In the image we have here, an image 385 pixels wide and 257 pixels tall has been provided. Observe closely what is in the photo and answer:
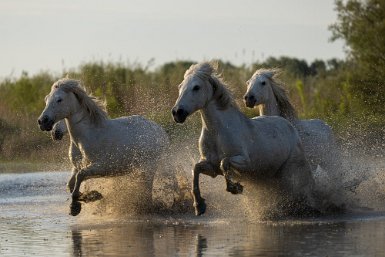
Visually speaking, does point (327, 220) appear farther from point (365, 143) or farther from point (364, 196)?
point (365, 143)

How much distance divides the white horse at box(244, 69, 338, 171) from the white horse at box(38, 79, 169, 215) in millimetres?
1606

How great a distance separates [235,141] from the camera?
1444cm

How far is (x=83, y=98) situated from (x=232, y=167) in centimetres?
254

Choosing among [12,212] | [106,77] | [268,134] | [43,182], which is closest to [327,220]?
[268,134]

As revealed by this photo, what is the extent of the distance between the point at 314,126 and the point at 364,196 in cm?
113

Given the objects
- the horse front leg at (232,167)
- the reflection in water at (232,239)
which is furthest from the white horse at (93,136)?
the horse front leg at (232,167)

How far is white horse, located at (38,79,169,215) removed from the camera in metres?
15.5

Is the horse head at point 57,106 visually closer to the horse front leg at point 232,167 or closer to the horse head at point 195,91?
the horse head at point 195,91

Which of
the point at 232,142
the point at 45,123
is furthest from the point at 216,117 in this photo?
the point at 45,123

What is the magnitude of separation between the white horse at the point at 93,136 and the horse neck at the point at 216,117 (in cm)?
171

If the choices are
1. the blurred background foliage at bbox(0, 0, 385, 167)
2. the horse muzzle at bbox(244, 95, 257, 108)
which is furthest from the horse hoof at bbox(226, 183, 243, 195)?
the blurred background foliage at bbox(0, 0, 385, 167)

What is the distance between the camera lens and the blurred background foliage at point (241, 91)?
2836 centimetres

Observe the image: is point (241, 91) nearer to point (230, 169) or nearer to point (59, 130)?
point (59, 130)

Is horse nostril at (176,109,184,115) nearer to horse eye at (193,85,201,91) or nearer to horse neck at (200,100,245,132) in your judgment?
horse eye at (193,85,201,91)
